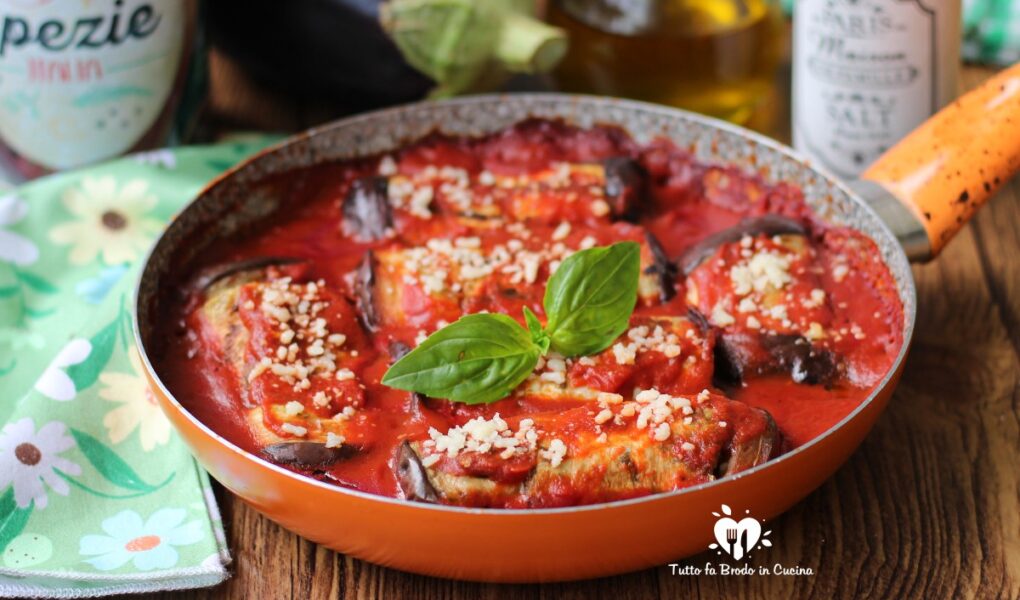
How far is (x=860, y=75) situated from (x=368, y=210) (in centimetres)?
124

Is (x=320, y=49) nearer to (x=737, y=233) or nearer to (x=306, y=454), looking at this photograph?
(x=737, y=233)

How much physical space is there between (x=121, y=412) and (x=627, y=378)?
0.99 metres

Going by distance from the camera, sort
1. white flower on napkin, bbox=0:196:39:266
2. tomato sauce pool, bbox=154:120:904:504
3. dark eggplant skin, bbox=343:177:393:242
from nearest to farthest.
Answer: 1. tomato sauce pool, bbox=154:120:904:504
2. dark eggplant skin, bbox=343:177:393:242
3. white flower on napkin, bbox=0:196:39:266

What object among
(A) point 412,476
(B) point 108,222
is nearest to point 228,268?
(B) point 108,222

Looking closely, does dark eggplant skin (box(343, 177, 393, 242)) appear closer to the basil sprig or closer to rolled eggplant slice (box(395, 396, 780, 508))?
the basil sprig

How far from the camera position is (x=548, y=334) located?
204 cm

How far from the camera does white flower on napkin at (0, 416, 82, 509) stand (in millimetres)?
2059

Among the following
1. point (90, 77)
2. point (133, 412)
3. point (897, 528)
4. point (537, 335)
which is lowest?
point (897, 528)

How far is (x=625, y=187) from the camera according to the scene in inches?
100.0

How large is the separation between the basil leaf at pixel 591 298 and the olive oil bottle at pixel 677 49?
1.14m

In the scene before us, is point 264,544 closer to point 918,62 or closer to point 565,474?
point 565,474

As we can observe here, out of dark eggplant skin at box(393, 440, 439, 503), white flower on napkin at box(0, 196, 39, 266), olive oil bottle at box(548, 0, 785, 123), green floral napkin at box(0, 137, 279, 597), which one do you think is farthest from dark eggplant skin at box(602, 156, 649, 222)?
white flower on napkin at box(0, 196, 39, 266)

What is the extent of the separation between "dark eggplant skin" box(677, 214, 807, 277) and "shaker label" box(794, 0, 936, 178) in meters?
0.61

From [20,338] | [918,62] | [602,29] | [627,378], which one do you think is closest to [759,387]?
[627,378]
